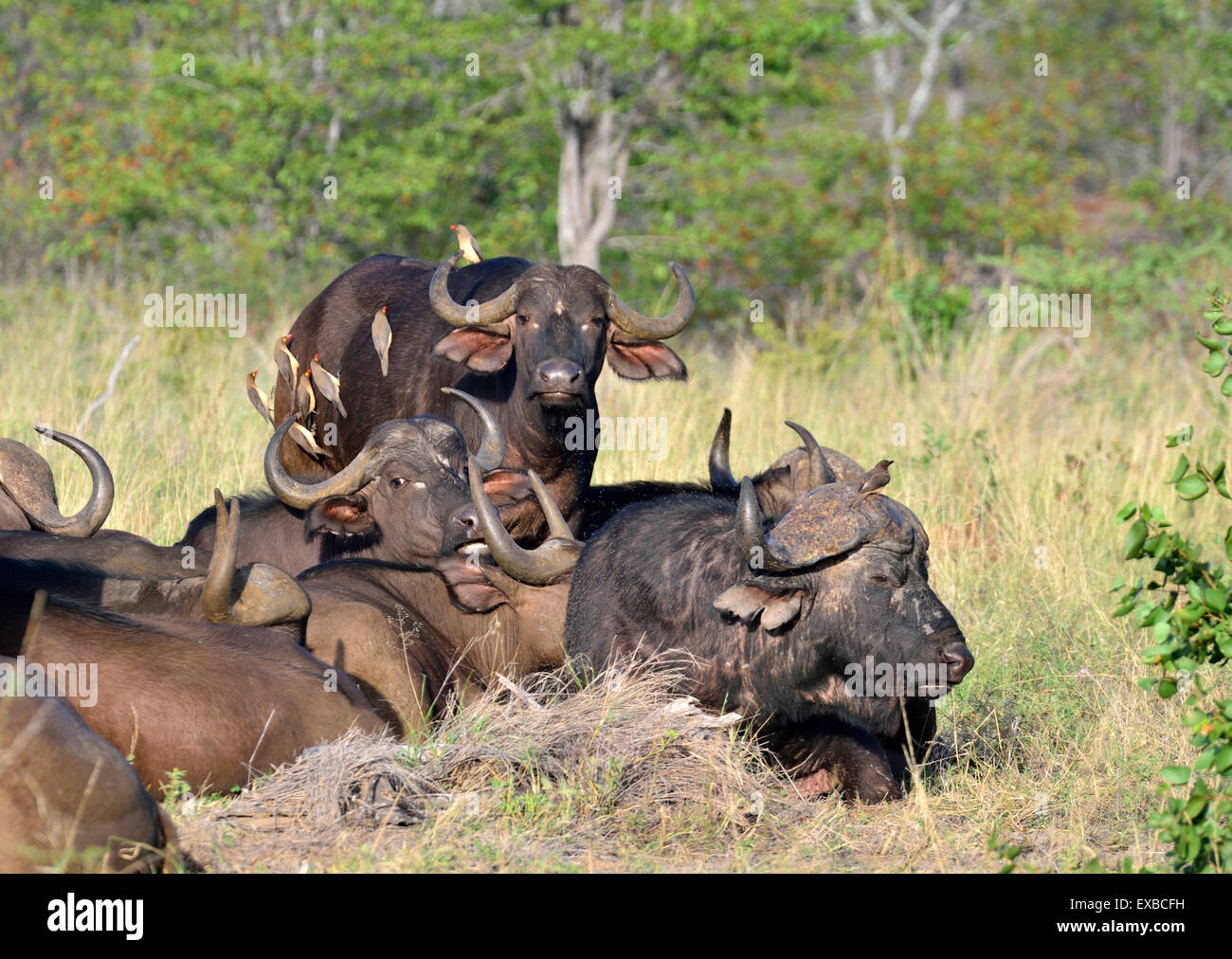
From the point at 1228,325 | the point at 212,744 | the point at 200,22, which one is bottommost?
the point at 212,744

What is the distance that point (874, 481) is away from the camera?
5781mm

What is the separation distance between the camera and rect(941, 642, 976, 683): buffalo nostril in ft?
18.9

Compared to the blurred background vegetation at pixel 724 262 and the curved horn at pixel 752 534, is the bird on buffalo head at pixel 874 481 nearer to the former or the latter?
the curved horn at pixel 752 534

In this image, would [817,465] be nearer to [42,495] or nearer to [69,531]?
[69,531]

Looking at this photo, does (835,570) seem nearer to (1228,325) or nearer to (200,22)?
(1228,325)

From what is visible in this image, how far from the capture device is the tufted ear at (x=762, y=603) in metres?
5.84

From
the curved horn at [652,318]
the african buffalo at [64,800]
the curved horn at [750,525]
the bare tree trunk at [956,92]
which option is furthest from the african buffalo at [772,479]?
the bare tree trunk at [956,92]

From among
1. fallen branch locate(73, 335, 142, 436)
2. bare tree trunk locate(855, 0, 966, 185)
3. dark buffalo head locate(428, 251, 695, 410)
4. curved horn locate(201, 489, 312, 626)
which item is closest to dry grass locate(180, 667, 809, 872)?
curved horn locate(201, 489, 312, 626)

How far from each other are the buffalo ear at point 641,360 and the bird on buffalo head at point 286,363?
71.5 inches

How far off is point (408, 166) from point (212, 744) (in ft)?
44.6

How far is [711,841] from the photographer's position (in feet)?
17.9

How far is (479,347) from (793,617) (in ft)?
10.8
